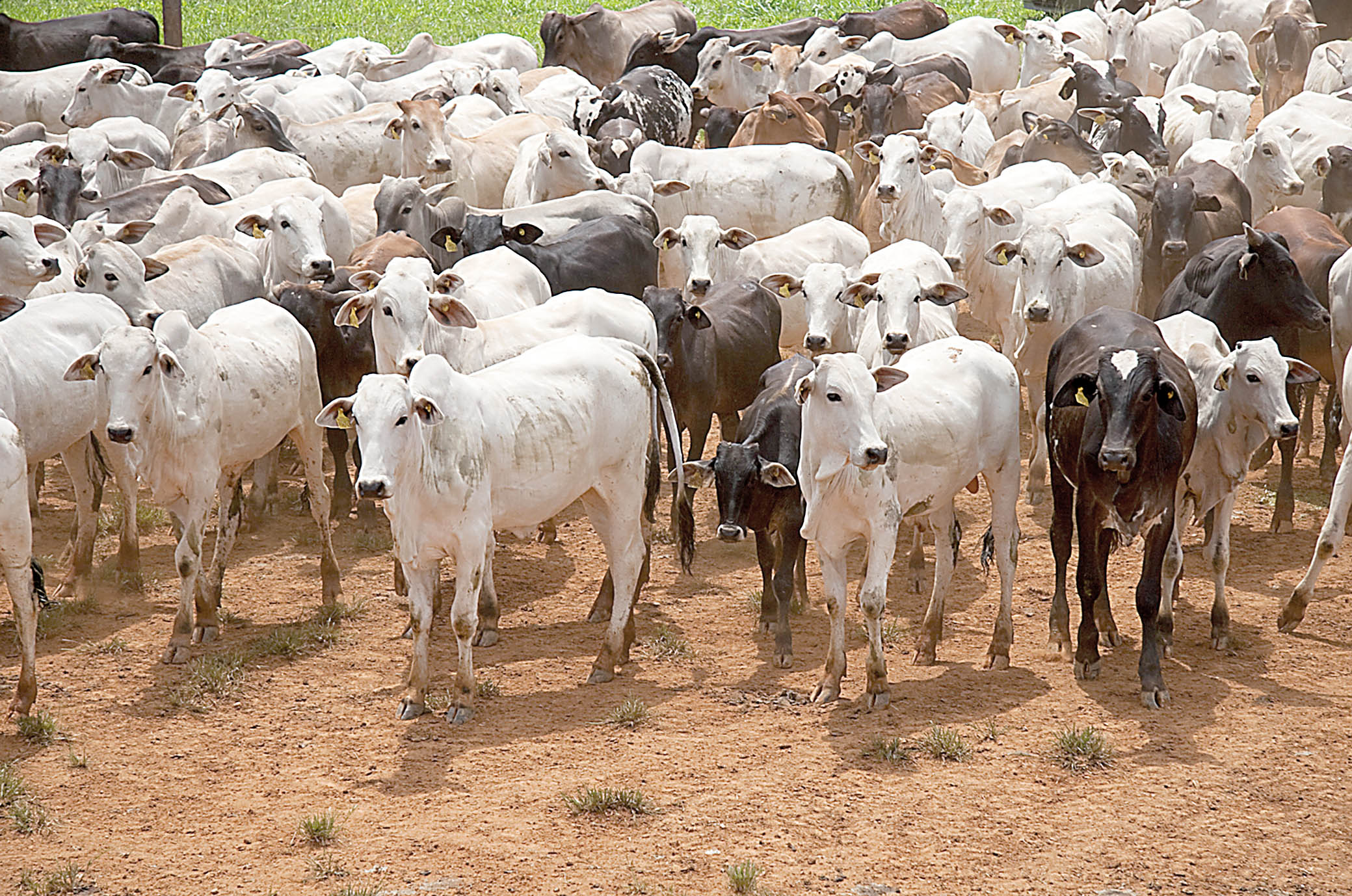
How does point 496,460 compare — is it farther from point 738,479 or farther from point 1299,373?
point 1299,373

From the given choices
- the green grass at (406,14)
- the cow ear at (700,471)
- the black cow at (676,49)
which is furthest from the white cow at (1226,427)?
the green grass at (406,14)

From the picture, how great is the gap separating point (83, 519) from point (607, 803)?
4847 millimetres

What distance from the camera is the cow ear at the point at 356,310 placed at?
9562 mm

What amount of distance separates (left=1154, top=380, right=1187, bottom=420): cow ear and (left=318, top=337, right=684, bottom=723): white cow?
275 centimetres

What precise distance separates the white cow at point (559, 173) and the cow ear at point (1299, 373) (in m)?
7.23

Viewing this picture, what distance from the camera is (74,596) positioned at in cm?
1005

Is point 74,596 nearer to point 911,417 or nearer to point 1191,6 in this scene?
point 911,417

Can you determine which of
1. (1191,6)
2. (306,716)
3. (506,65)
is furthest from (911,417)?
(1191,6)

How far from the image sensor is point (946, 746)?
7.75m

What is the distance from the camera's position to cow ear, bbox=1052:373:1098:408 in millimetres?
8406

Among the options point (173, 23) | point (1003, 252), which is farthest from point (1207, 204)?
point (173, 23)

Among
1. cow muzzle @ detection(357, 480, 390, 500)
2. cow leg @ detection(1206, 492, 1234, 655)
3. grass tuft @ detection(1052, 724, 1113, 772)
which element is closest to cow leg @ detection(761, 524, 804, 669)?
grass tuft @ detection(1052, 724, 1113, 772)

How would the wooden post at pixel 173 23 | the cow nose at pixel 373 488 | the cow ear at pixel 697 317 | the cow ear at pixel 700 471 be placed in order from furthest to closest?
the wooden post at pixel 173 23 → the cow ear at pixel 697 317 → the cow ear at pixel 700 471 → the cow nose at pixel 373 488

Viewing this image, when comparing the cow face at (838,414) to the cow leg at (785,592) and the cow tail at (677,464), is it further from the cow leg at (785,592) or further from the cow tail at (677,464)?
the cow tail at (677,464)
